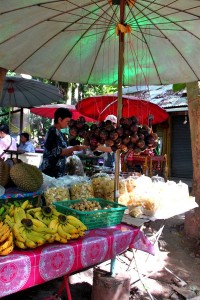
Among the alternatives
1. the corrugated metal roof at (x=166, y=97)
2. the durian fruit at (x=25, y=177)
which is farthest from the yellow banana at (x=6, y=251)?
the corrugated metal roof at (x=166, y=97)

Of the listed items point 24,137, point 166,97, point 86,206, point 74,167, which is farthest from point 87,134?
point 166,97

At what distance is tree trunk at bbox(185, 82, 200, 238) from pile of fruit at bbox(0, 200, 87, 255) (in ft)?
11.6

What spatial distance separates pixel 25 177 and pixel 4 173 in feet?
0.76

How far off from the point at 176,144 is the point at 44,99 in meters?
7.00

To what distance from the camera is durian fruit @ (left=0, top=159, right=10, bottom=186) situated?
299 centimetres

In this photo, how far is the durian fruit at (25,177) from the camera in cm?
295

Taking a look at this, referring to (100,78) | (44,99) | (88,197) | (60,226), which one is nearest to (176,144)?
(44,99)

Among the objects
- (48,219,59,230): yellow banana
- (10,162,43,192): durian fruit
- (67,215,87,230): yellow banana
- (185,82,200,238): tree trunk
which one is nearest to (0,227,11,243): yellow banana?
(48,219,59,230): yellow banana

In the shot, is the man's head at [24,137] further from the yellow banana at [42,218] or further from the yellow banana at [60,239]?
the yellow banana at [60,239]

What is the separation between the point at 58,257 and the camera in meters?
2.02

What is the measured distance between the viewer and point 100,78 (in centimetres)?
394

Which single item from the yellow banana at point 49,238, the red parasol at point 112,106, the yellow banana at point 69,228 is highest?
the red parasol at point 112,106

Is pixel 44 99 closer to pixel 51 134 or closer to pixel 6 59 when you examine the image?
pixel 51 134

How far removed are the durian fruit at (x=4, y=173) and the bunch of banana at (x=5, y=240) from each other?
3.51ft
